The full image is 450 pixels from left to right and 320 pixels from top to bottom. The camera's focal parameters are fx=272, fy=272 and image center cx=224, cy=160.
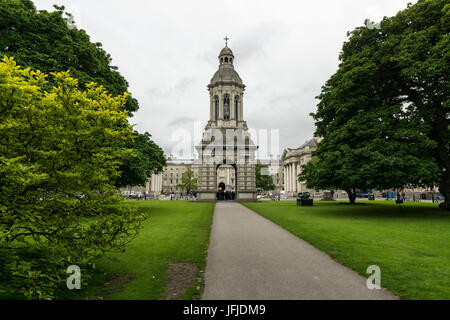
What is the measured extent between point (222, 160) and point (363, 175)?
3123 cm

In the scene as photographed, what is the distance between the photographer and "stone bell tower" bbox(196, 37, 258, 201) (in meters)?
46.6

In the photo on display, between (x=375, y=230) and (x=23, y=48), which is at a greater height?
(x=23, y=48)

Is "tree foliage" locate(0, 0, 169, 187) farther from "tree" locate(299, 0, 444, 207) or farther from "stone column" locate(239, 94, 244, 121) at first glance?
"stone column" locate(239, 94, 244, 121)

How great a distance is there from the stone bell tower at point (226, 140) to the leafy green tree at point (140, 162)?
19035 mm

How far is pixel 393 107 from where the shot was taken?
21.1 m

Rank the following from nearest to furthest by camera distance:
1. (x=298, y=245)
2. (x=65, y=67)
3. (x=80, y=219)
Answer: (x=80, y=219) → (x=298, y=245) → (x=65, y=67)

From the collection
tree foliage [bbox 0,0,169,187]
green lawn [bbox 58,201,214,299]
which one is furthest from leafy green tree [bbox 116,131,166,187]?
green lawn [bbox 58,201,214,299]

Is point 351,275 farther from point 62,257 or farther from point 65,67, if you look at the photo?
point 65,67

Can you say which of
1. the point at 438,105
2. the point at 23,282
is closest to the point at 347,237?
the point at 23,282

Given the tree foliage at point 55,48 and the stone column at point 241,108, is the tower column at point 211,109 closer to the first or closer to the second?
the stone column at point 241,108

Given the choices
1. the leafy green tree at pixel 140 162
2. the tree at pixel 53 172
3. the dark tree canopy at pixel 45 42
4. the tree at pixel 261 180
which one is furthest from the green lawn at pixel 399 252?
the tree at pixel 261 180

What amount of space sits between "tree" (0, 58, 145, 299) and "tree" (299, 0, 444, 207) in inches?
641

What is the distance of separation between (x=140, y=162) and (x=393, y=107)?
20.4 meters
